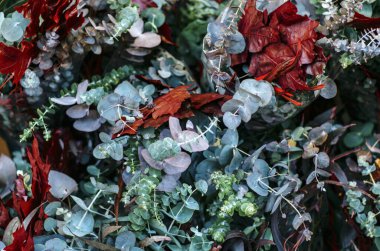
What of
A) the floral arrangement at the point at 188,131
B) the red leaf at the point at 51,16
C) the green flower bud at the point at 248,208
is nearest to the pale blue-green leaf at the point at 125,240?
the floral arrangement at the point at 188,131

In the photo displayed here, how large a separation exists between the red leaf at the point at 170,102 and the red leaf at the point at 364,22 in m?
0.19

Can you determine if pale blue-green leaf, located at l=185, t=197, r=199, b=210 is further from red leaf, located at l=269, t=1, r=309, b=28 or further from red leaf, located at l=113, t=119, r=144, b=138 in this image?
red leaf, located at l=269, t=1, r=309, b=28

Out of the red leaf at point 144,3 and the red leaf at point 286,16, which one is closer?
the red leaf at point 286,16

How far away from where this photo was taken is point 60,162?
0.64 metres

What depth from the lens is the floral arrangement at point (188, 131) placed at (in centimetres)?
55

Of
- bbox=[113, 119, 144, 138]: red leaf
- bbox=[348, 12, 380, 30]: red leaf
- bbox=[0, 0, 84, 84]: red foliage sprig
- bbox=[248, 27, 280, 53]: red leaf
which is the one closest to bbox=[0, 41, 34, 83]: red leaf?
bbox=[0, 0, 84, 84]: red foliage sprig

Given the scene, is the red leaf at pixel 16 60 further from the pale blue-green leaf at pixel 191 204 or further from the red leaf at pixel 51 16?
the pale blue-green leaf at pixel 191 204

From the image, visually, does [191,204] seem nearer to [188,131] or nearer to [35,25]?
[188,131]

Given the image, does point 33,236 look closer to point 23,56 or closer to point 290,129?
point 23,56

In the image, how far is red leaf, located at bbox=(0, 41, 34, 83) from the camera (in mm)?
554

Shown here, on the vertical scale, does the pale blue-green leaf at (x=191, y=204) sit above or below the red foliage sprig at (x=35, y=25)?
below

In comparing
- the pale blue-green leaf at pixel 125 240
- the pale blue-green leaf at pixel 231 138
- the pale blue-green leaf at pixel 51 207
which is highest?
the pale blue-green leaf at pixel 231 138

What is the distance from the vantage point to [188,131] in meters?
0.55

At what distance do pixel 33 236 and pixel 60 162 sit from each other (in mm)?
102
